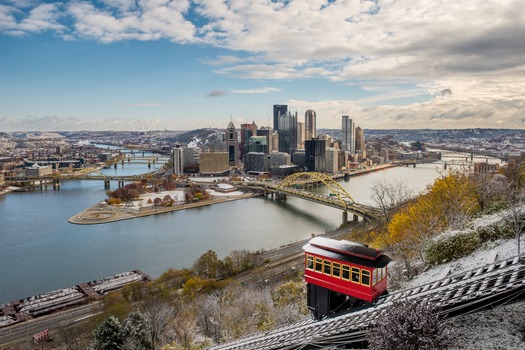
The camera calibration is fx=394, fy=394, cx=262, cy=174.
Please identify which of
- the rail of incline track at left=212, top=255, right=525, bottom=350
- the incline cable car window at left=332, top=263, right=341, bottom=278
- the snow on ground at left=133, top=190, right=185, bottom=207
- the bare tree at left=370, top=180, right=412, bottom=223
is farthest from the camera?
the snow on ground at left=133, top=190, right=185, bottom=207

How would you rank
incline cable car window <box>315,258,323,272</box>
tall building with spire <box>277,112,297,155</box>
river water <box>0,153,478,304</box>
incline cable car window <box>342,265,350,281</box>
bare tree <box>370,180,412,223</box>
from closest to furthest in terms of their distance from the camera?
incline cable car window <box>342,265,350,281</box> → incline cable car window <box>315,258,323,272</box> → bare tree <box>370,180,412,223</box> → river water <box>0,153,478,304</box> → tall building with spire <box>277,112,297,155</box>

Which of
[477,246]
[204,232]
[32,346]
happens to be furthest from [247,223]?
[477,246]

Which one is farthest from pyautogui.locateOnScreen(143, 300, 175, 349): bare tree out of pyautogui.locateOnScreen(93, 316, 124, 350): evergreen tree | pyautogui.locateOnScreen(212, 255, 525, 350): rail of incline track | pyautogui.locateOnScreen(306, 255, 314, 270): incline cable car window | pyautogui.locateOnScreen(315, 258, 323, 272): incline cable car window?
pyautogui.locateOnScreen(315, 258, 323, 272): incline cable car window

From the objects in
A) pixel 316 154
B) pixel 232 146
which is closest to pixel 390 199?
pixel 316 154

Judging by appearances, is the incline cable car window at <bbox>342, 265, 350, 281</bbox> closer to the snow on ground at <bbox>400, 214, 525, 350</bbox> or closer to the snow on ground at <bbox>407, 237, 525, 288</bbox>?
the snow on ground at <bbox>407, 237, 525, 288</bbox>

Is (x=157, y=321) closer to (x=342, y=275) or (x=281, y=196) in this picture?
(x=342, y=275)

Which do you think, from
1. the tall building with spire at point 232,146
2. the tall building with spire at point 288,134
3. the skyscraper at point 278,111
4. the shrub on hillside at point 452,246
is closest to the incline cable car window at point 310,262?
the shrub on hillside at point 452,246
